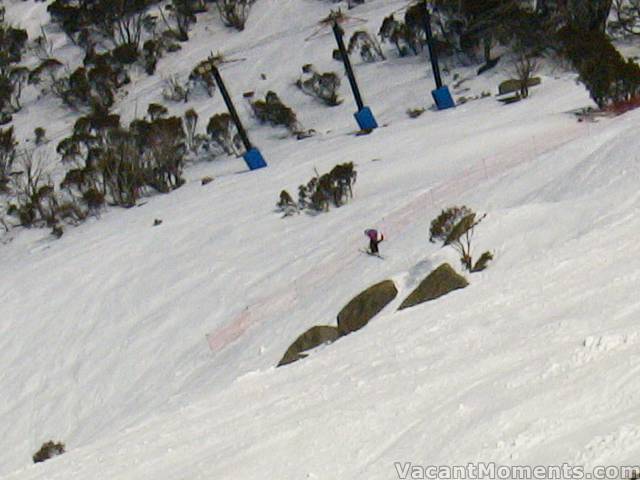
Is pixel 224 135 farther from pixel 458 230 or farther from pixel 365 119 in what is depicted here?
pixel 458 230

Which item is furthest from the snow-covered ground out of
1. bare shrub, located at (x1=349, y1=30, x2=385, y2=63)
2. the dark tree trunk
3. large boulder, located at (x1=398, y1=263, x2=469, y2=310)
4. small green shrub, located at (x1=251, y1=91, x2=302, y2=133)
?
bare shrub, located at (x1=349, y1=30, x2=385, y2=63)

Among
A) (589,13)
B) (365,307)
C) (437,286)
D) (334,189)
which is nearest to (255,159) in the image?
(334,189)

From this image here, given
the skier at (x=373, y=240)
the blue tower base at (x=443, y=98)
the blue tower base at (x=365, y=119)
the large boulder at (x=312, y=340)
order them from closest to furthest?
the large boulder at (x=312, y=340) → the skier at (x=373, y=240) → the blue tower base at (x=443, y=98) → the blue tower base at (x=365, y=119)

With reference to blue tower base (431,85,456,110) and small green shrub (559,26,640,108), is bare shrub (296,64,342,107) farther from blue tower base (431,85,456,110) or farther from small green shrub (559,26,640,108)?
small green shrub (559,26,640,108)

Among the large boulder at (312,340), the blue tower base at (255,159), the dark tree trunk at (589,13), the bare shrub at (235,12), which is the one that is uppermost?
the bare shrub at (235,12)

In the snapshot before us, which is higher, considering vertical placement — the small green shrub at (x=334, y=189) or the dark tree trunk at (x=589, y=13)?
the dark tree trunk at (x=589, y=13)

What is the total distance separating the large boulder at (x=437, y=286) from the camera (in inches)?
446

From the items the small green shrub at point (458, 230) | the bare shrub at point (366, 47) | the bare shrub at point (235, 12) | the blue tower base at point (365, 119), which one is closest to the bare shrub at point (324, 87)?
the bare shrub at point (366, 47)

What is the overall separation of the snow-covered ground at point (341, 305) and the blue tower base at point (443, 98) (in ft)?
4.59

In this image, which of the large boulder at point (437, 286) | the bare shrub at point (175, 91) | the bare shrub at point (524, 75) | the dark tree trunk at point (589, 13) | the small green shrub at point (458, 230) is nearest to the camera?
the large boulder at point (437, 286)

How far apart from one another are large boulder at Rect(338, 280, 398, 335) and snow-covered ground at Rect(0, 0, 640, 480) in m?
0.32

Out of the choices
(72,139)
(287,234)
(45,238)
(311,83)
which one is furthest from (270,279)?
(72,139)

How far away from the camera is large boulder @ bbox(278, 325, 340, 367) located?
12167mm

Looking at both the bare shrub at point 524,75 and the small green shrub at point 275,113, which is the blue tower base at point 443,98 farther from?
the small green shrub at point 275,113
